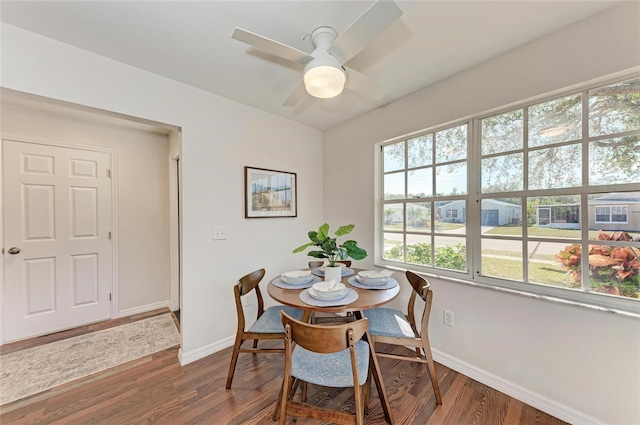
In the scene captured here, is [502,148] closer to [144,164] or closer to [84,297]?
[144,164]

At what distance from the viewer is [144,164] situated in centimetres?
305

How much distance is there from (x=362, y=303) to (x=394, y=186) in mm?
1413

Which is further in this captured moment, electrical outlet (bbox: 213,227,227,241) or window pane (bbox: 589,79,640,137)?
electrical outlet (bbox: 213,227,227,241)

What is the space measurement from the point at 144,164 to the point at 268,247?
2.00 metres

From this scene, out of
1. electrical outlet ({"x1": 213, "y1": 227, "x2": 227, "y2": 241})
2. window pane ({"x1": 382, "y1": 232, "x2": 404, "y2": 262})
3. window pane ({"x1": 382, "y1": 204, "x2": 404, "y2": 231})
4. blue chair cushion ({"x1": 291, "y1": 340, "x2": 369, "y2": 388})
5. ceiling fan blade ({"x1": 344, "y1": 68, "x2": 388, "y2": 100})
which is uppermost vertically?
ceiling fan blade ({"x1": 344, "y1": 68, "x2": 388, "y2": 100})

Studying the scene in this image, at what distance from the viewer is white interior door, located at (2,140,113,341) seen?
2.35 metres

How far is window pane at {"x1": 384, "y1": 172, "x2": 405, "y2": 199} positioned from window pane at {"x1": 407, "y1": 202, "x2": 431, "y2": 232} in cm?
17

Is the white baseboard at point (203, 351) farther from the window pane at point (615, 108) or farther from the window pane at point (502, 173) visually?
the window pane at point (615, 108)

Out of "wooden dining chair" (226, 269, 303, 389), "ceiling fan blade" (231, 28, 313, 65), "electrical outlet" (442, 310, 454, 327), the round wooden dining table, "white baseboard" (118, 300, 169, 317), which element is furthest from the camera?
"white baseboard" (118, 300, 169, 317)

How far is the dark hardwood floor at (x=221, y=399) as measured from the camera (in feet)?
4.78

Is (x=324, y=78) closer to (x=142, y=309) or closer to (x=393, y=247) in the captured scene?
(x=393, y=247)

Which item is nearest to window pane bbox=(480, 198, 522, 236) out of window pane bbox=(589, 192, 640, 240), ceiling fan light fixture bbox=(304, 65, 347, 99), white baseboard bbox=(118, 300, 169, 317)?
window pane bbox=(589, 192, 640, 240)

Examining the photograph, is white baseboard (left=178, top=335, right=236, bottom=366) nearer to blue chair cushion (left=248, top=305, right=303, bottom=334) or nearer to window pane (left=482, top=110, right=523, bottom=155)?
blue chair cushion (left=248, top=305, right=303, bottom=334)

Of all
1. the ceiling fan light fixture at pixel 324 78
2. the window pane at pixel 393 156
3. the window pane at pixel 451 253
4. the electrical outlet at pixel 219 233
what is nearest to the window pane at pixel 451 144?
the window pane at pixel 393 156
